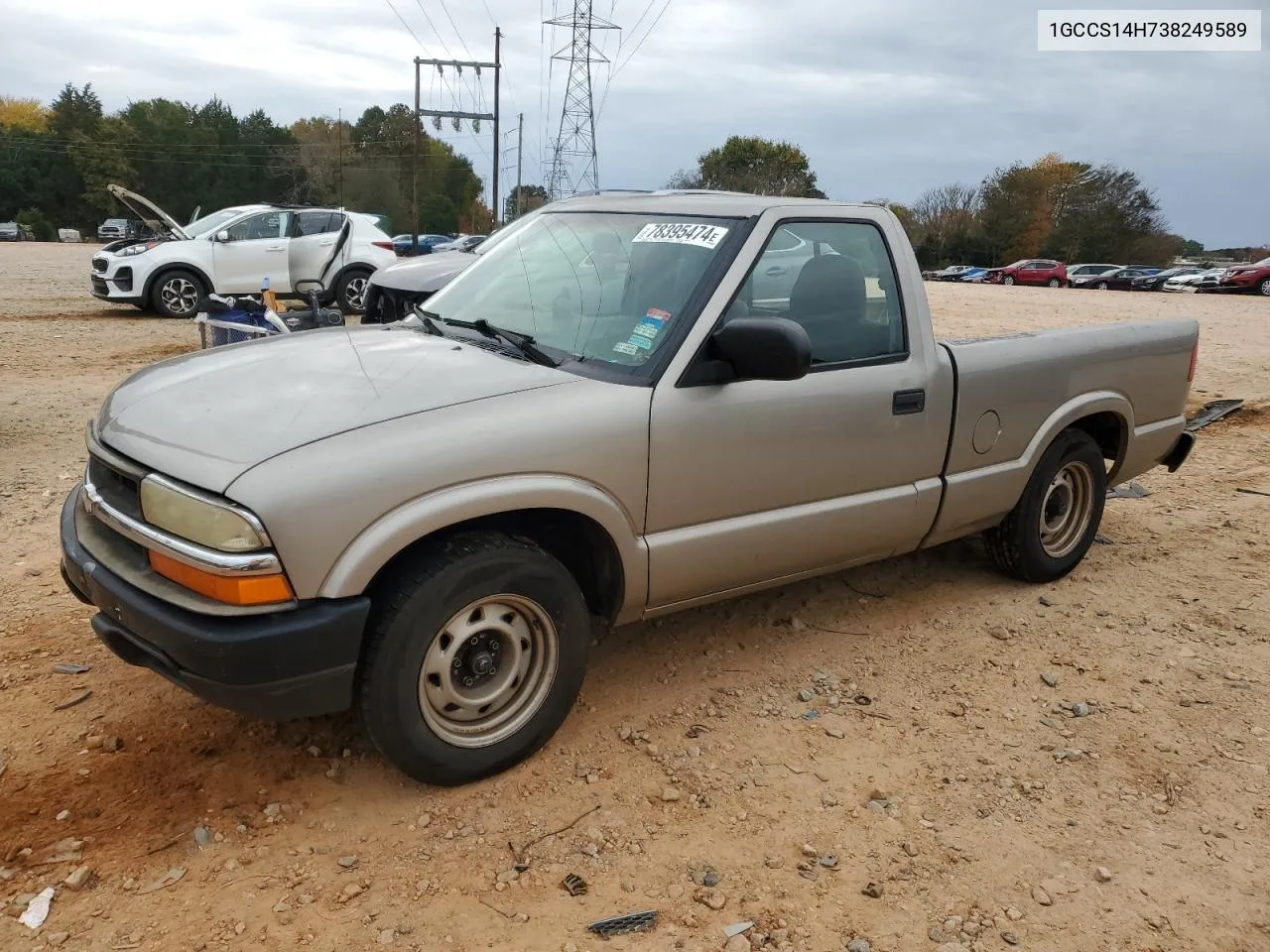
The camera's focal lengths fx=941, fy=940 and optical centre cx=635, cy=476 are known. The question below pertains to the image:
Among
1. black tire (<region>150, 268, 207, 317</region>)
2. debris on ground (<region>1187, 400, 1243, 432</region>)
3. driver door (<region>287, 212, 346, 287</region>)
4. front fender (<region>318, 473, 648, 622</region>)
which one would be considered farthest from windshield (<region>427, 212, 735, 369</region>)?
black tire (<region>150, 268, 207, 317</region>)

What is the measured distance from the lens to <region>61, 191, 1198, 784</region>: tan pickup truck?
2.50 m

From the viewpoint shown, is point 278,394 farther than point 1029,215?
No

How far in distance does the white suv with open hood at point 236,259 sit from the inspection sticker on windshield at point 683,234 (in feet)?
36.2

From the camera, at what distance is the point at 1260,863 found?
9.21 ft

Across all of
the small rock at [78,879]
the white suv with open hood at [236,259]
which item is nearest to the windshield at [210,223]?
the white suv with open hood at [236,259]

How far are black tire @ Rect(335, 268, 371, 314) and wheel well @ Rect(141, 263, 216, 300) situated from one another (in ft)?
5.81

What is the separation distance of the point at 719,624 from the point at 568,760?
1.24m

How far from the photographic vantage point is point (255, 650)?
2.42 meters

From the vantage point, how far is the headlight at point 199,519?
241 cm

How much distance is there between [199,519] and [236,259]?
12.8 meters

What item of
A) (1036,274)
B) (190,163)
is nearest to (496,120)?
(1036,274)

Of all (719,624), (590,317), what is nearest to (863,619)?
(719,624)

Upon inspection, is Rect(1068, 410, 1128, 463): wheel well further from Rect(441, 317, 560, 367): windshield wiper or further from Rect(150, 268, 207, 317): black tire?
Rect(150, 268, 207, 317): black tire

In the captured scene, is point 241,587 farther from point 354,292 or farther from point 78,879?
point 354,292
